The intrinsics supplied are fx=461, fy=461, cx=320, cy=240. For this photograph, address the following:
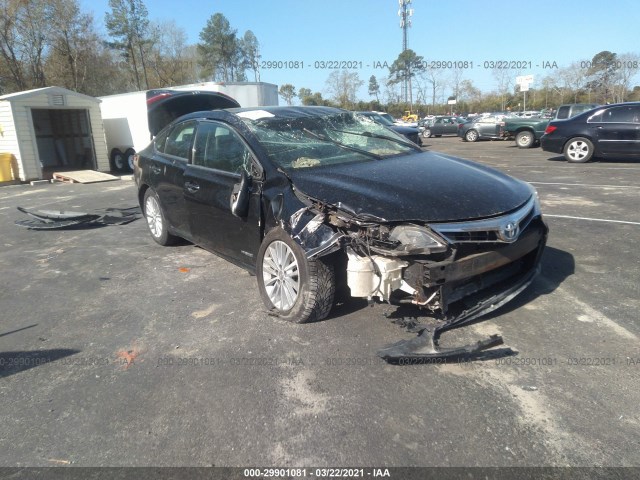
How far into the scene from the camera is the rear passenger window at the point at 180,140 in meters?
4.96

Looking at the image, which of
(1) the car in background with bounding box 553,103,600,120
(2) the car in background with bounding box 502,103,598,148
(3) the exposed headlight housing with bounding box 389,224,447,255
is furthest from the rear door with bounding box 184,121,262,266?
(2) the car in background with bounding box 502,103,598,148

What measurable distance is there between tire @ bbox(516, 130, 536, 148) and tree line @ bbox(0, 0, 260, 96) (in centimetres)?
2683

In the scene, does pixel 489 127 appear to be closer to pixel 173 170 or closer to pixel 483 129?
pixel 483 129

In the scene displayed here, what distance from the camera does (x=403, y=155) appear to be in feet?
14.5

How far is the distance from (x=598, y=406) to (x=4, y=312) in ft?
15.3

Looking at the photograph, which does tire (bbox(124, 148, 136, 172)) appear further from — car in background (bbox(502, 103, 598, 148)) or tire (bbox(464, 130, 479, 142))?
tire (bbox(464, 130, 479, 142))

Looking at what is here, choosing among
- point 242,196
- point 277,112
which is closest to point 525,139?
point 277,112

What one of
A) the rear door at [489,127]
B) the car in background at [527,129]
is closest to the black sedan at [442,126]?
the rear door at [489,127]

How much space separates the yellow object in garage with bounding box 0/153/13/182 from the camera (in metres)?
13.8

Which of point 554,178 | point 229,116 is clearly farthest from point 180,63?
point 229,116

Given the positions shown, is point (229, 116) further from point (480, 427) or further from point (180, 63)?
point (180, 63)

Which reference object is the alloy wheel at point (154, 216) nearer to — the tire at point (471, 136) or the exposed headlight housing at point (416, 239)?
the exposed headlight housing at point (416, 239)

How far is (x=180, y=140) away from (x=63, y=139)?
1515 cm

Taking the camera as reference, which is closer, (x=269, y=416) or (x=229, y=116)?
(x=269, y=416)
